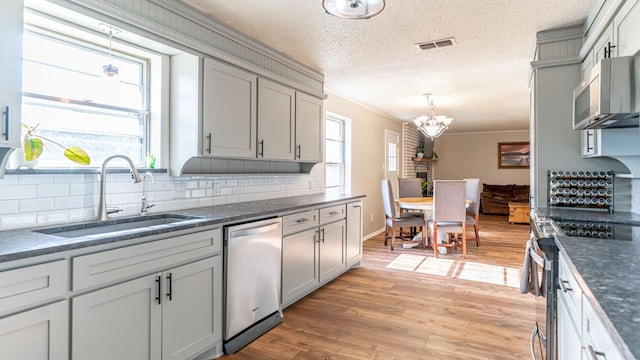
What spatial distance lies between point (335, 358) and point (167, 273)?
1158 millimetres

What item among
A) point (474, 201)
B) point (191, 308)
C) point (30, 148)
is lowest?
point (191, 308)

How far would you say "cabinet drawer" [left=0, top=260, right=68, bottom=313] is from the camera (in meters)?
1.30

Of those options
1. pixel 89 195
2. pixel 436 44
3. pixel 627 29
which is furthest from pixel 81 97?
pixel 627 29

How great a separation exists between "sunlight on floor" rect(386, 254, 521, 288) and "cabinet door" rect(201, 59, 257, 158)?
2.48 metres

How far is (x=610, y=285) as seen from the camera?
1.03 m

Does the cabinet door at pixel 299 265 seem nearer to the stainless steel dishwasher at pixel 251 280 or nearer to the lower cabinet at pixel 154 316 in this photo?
the stainless steel dishwasher at pixel 251 280

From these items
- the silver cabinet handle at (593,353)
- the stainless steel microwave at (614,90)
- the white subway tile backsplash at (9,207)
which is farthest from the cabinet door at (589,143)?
the white subway tile backsplash at (9,207)

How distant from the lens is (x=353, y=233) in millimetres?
4203

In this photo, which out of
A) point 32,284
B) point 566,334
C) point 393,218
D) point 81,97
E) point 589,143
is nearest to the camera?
point 32,284

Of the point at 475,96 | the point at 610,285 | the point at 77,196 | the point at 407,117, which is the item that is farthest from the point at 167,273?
the point at 407,117

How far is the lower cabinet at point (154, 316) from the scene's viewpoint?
158cm

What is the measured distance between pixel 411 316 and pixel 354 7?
7.65 ft

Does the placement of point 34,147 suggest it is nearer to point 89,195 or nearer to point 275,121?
point 89,195

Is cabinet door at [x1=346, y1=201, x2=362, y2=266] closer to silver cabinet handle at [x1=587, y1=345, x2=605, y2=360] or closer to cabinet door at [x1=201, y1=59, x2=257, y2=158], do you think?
cabinet door at [x1=201, y1=59, x2=257, y2=158]
